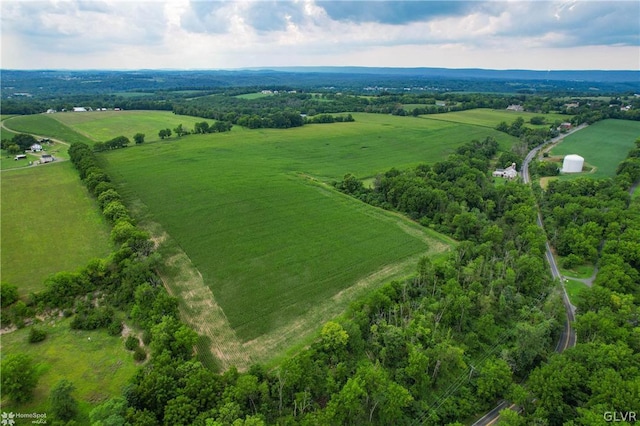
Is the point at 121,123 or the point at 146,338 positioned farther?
the point at 121,123

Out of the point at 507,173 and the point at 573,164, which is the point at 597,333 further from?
the point at 573,164

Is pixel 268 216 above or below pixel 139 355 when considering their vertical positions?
above

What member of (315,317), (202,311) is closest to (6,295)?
(202,311)

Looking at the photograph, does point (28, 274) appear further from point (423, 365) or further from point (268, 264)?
point (423, 365)

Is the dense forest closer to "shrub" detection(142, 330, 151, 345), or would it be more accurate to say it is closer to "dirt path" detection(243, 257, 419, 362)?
"shrub" detection(142, 330, 151, 345)

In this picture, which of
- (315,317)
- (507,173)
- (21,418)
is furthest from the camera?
(507,173)

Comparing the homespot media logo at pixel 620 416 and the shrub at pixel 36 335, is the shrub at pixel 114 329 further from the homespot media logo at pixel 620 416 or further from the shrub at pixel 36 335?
the homespot media logo at pixel 620 416
